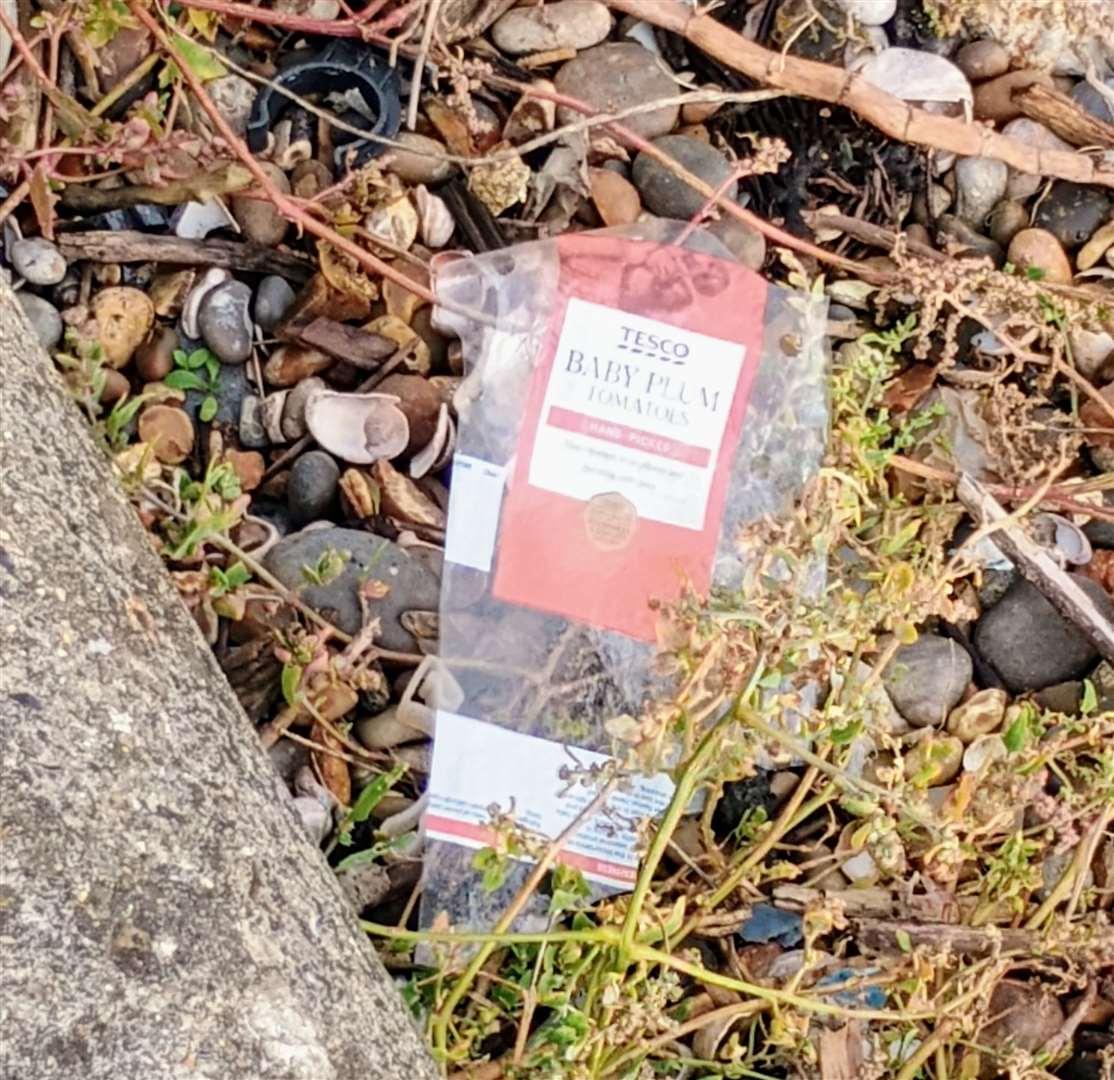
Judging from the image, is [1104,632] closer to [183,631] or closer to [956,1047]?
[956,1047]

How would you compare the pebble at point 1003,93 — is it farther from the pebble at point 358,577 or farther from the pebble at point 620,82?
the pebble at point 358,577

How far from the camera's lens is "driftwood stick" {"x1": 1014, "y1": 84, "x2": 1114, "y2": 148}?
76.0 inches

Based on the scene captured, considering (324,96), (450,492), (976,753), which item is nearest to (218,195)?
(324,96)

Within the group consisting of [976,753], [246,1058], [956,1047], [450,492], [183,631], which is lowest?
[956,1047]

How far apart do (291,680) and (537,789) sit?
14.9 inches

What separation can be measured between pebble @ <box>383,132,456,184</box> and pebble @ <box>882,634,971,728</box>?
812 mm

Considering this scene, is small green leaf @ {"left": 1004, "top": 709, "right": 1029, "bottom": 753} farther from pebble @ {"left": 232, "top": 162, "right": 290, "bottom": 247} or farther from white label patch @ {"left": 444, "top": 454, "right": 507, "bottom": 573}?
pebble @ {"left": 232, "top": 162, "right": 290, "bottom": 247}

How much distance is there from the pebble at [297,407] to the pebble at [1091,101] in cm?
108

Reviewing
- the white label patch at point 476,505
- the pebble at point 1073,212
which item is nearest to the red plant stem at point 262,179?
the white label patch at point 476,505

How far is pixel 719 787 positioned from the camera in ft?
5.04

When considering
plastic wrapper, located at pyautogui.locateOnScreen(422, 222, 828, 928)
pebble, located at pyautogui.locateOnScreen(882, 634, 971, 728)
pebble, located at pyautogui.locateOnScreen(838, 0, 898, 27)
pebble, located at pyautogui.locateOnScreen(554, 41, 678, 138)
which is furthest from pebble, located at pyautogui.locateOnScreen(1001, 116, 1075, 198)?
pebble, located at pyautogui.locateOnScreen(882, 634, 971, 728)

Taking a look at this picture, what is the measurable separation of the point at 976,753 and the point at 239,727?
97 cm

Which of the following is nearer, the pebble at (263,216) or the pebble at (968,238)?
the pebble at (263,216)

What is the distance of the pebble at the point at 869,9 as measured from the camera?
1.90 meters
